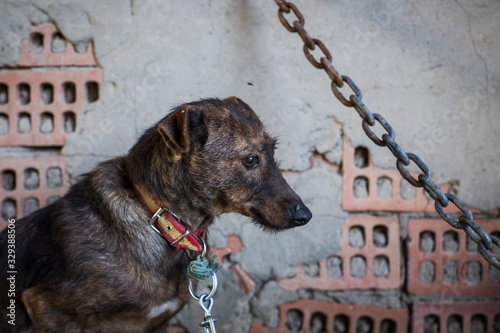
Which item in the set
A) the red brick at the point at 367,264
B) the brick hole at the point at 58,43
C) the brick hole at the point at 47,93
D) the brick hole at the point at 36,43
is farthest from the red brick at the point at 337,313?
the brick hole at the point at 36,43

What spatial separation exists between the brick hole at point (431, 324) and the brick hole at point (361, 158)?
3.82 ft

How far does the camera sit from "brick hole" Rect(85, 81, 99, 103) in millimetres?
3545

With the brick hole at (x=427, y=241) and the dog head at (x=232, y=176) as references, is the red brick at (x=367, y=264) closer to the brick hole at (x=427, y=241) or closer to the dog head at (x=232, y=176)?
the brick hole at (x=427, y=241)

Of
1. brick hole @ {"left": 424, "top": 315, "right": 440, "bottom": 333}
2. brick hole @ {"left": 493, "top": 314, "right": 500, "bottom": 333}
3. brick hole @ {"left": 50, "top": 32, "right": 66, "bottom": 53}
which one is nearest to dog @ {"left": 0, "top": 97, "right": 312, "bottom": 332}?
brick hole @ {"left": 50, "top": 32, "right": 66, "bottom": 53}

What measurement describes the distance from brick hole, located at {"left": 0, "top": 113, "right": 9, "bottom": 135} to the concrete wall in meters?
0.19

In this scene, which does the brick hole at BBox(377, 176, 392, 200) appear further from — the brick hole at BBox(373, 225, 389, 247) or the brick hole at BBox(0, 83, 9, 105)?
the brick hole at BBox(0, 83, 9, 105)

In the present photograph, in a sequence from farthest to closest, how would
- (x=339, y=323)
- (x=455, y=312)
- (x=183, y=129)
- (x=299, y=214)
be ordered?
(x=339, y=323)
(x=455, y=312)
(x=299, y=214)
(x=183, y=129)

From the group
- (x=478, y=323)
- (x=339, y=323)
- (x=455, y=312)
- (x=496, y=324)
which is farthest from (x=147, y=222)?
(x=496, y=324)

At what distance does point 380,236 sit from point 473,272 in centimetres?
68

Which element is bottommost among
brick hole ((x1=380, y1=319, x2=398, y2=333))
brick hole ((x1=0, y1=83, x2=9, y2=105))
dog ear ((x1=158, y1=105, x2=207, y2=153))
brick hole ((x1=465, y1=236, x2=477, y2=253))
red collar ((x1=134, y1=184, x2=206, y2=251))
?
brick hole ((x1=380, y1=319, x2=398, y2=333))

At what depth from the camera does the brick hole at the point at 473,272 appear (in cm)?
339

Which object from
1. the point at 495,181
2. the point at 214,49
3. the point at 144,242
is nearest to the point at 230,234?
the point at 144,242

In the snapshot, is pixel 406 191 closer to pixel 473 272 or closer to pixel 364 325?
pixel 473 272

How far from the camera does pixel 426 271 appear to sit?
3426 millimetres
